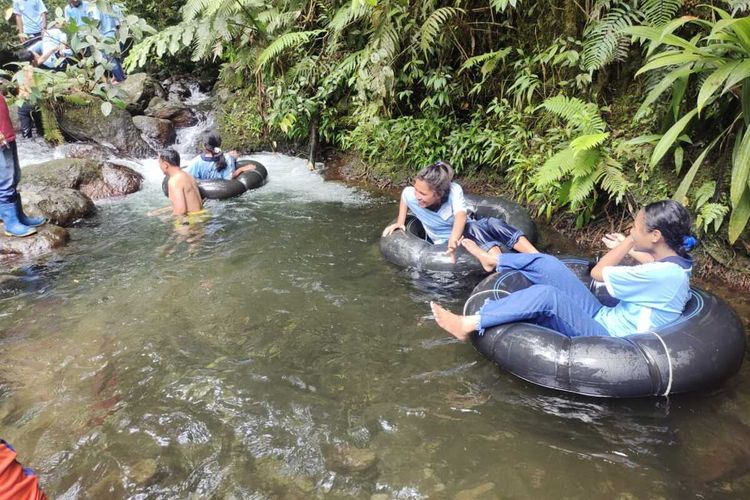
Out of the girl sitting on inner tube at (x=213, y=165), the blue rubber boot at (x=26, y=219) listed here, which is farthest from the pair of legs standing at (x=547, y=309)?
the girl sitting on inner tube at (x=213, y=165)

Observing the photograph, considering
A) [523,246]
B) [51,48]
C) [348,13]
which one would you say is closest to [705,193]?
[523,246]

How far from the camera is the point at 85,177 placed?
8336mm

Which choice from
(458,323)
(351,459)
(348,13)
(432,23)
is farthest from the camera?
(348,13)

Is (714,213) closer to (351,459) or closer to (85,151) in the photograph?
(351,459)

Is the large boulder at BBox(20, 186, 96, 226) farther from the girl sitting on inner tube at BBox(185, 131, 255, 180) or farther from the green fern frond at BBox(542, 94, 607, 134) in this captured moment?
the green fern frond at BBox(542, 94, 607, 134)

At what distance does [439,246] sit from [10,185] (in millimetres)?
5110

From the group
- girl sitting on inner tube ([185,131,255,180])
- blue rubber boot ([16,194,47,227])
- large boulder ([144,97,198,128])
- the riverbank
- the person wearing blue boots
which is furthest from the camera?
large boulder ([144,97,198,128])

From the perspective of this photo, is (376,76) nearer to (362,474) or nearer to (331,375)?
(331,375)

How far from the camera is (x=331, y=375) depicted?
368 cm

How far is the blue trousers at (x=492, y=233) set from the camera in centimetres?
512

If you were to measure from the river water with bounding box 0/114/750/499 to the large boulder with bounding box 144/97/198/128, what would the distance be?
23.5ft

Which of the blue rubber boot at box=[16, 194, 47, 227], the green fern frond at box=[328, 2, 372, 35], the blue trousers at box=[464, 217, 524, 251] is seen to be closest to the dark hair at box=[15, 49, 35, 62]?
the blue rubber boot at box=[16, 194, 47, 227]

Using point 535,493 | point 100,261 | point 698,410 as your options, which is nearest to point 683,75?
point 698,410

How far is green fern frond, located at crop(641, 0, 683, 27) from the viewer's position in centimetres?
509
